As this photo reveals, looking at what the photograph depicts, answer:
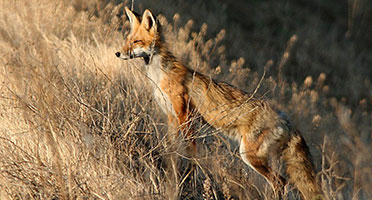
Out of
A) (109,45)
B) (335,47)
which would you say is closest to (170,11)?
(109,45)

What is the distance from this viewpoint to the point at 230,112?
5367mm

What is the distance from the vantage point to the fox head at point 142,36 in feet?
18.2

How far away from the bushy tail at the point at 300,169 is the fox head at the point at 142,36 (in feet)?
6.64

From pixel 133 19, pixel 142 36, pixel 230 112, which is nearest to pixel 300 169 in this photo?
pixel 230 112

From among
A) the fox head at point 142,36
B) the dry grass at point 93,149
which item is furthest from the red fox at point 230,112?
the dry grass at point 93,149

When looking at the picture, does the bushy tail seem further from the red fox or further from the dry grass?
the dry grass

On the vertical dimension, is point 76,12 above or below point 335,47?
above

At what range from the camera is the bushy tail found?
542 cm

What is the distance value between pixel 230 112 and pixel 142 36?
1427 millimetres

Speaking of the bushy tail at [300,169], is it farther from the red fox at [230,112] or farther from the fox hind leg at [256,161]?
the fox hind leg at [256,161]

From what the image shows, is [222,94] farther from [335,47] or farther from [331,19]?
[331,19]

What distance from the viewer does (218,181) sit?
4.77 metres

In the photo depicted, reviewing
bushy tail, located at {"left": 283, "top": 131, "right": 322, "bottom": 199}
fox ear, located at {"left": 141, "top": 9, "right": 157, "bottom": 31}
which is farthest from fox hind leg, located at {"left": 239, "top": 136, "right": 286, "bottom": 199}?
fox ear, located at {"left": 141, "top": 9, "right": 157, "bottom": 31}

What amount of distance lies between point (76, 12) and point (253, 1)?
976 cm
